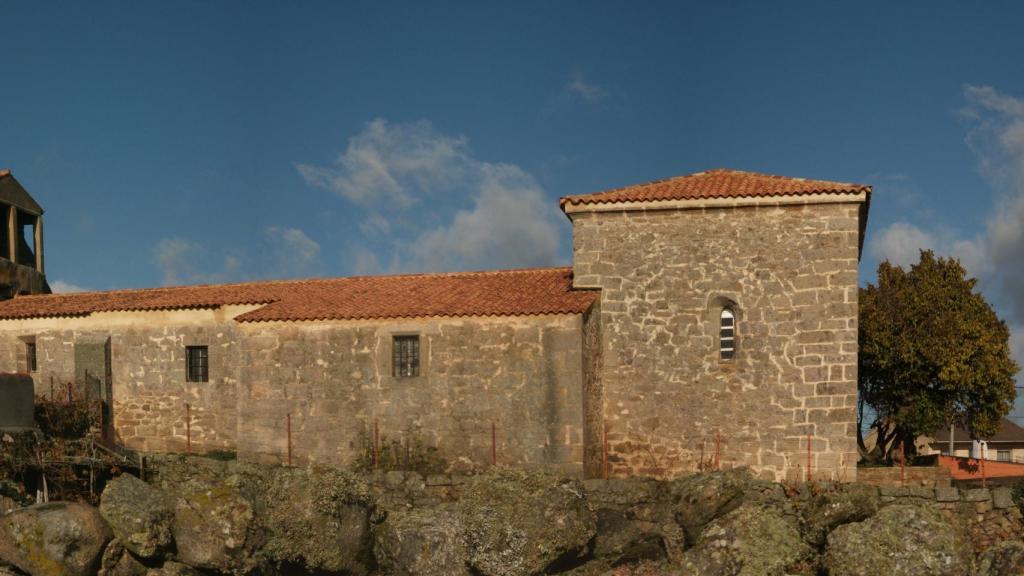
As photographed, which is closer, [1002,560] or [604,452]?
[1002,560]

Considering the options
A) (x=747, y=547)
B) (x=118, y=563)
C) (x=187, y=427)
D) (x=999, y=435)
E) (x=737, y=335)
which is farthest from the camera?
(x=999, y=435)

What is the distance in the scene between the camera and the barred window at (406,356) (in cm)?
2055

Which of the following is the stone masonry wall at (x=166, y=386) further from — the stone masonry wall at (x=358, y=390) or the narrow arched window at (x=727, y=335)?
the narrow arched window at (x=727, y=335)

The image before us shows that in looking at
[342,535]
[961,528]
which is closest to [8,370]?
[342,535]

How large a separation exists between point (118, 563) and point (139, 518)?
948mm

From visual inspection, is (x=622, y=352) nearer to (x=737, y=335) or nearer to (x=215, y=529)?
(x=737, y=335)

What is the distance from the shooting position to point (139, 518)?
17.2 metres

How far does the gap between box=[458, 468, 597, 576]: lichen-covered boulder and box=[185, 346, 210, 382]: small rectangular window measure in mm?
9790

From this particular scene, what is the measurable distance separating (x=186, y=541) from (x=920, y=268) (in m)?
21.3

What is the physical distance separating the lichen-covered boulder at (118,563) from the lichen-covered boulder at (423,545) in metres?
4.60

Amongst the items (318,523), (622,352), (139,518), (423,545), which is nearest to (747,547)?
(622,352)

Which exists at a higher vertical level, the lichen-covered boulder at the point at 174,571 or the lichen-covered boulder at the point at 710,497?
the lichen-covered boulder at the point at 710,497

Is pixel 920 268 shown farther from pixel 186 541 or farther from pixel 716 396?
pixel 186 541

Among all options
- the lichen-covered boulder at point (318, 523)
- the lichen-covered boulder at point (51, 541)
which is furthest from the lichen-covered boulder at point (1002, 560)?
the lichen-covered boulder at point (51, 541)
